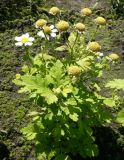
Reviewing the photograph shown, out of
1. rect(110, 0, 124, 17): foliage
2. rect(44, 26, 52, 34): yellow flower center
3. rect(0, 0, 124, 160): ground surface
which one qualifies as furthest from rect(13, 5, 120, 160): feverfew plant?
rect(110, 0, 124, 17): foliage

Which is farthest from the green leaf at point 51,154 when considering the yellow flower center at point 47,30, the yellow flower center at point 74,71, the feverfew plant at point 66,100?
the yellow flower center at point 47,30

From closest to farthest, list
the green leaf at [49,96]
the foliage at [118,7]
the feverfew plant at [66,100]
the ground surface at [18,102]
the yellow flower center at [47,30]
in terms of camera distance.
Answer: the green leaf at [49,96], the feverfew plant at [66,100], the yellow flower center at [47,30], the ground surface at [18,102], the foliage at [118,7]

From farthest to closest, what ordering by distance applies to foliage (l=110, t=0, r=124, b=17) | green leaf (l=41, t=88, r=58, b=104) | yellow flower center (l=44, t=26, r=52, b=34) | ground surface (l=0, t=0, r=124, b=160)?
foliage (l=110, t=0, r=124, b=17) < ground surface (l=0, t=0, r=124, b=160) < yellow flower center (l=44, t=26, r=52, b=34) < green leaf (l=41, t=88, r=58, b=104)

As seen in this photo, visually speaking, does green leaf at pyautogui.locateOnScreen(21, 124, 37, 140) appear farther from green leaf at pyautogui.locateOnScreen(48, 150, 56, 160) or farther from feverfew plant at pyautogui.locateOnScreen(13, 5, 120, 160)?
green leaf at pyautogui.locateOnScreen(48, 150, 56, 160)

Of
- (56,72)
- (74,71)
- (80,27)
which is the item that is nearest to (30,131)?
(56,72)

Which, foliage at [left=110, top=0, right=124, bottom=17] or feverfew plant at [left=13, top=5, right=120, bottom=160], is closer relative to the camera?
feverfew plant at [left=13, top=5, right=120, bottom=160]

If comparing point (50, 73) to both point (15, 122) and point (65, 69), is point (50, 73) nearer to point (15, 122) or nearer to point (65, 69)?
point (65, 69)

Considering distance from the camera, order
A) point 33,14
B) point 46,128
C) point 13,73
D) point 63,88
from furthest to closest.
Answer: point 33,14 < point 13,73 < point 46,128 < point 63,88

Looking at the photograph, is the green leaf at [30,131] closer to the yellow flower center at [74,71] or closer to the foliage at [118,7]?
the yellow flower center at [74,71]

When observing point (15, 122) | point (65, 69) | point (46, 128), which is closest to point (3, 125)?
point (15, 122)
